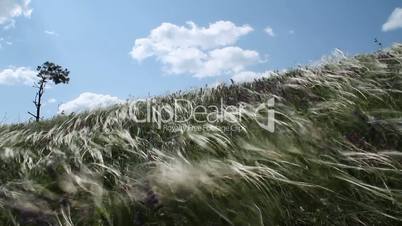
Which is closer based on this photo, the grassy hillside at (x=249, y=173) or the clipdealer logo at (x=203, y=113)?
the grassy hillside at (x=249, y=173)

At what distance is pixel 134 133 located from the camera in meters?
7.68

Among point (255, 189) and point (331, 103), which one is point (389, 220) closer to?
point (255, 189)

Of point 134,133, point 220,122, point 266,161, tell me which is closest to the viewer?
point 266,161

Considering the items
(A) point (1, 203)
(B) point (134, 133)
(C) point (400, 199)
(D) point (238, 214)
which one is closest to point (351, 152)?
(C) point (400, 199)

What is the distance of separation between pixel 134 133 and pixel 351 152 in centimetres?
417

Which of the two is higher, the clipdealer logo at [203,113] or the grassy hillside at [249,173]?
the clipdealer logo at [203,113]

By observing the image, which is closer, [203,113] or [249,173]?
[249,173]

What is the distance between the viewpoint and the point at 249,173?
164 inches

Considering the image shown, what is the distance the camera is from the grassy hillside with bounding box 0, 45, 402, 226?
389 cm

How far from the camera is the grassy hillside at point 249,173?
3.89 metres

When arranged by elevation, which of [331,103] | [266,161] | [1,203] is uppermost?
[331,103]

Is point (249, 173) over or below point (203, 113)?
below

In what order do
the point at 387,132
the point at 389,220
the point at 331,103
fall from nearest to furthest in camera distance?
1. the point at 389,220
2. the point at 387,132
3. the point at 331,103

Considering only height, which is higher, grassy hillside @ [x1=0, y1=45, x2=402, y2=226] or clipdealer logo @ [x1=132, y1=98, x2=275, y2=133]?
clipdealer logo @ [x1=132, y1=98, x2=275, y2=133]
